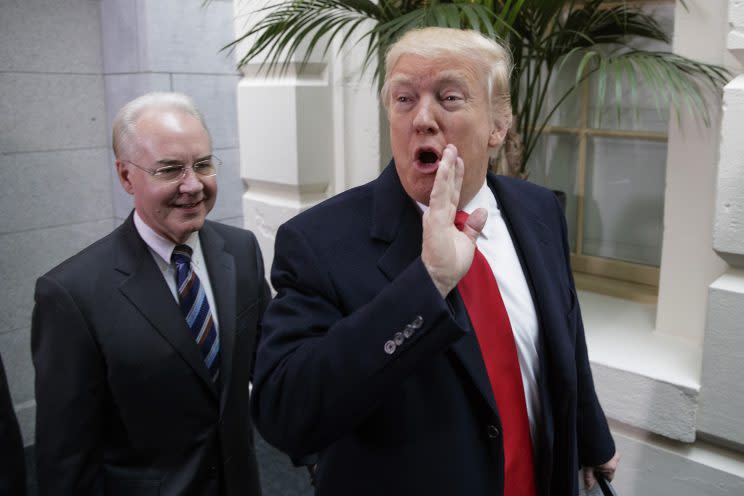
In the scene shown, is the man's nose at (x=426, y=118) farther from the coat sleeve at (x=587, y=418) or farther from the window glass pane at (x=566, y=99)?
Answer: the window glass pane at (x=566, y=99)

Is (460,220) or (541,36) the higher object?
(541,36)

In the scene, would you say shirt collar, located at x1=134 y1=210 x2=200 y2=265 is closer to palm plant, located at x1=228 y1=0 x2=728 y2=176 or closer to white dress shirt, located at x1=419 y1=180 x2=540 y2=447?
white dress shirt, located at x1=419 y1=180 x2=540 y2=447

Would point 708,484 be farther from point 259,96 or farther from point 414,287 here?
point 259,96

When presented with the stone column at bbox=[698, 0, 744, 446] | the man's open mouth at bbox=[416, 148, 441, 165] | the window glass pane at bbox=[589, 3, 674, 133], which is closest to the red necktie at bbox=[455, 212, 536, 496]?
the man's open mouth at bbox=[416, 148, 441, 165]

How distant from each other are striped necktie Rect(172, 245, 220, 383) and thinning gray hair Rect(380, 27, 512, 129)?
0.70 meters

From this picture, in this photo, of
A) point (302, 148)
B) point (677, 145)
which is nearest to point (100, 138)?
point (302, 148)

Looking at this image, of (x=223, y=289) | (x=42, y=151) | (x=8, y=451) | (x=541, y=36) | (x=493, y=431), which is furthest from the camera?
(x=42, y=151)

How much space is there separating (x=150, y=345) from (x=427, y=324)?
32.7 inches

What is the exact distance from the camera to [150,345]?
1.60m

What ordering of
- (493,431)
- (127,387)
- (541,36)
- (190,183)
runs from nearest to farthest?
(493,431) → (127,387) → (190,183) → (541,36)

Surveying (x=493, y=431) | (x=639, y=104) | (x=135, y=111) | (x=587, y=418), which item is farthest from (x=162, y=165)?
(x=639, y=104)

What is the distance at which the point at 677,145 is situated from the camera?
243 cm

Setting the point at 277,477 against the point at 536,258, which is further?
the point at 277,477

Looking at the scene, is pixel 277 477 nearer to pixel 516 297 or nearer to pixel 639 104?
pixel 516 297
